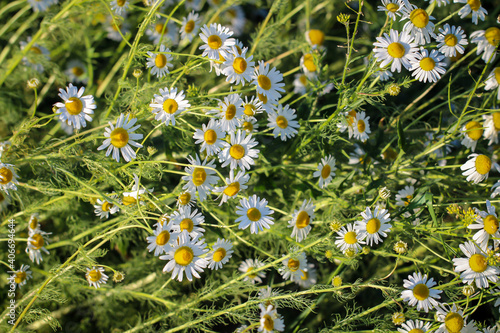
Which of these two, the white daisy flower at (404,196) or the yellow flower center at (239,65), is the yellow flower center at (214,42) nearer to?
the yellow flower center at (239,65)

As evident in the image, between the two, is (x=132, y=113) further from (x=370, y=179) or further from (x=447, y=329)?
(x=447, y=329)

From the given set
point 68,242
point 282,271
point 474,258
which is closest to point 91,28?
point 68,242

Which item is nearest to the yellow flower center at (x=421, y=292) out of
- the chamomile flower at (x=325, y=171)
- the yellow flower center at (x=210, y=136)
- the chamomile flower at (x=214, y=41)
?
the chamomile flower at (x=325, y=171)

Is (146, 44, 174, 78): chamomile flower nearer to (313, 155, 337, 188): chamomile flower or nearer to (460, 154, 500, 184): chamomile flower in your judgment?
(313, 155, 337, 188): chamomile flower

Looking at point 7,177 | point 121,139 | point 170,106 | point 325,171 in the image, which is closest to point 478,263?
point 325,171

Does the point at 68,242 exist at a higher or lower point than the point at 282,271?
higher

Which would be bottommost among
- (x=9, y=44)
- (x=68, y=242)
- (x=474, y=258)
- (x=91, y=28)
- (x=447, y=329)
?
(x=447, y=329)
